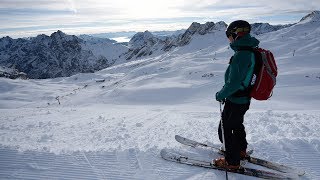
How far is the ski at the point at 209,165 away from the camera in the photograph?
17.0 ft

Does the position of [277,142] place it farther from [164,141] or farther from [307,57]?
[307,57]

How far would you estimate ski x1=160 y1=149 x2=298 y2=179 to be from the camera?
17.0 ft

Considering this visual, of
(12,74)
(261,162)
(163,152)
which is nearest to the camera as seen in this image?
(261,162)

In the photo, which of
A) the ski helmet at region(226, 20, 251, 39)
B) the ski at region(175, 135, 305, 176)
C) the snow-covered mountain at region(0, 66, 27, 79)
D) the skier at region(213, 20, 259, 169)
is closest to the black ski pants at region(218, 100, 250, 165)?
the skier at region(213, 20, 259, 169)

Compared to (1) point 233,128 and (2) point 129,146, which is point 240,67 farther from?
(2) point 129,146

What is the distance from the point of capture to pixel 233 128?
17.6ft

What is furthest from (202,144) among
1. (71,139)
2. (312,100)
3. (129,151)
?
(312,100)

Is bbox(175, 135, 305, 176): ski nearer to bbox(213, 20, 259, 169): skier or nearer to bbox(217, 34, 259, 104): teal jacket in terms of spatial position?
bbox(213, 20, 259, 169): skier

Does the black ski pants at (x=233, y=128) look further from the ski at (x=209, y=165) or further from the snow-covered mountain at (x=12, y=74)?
the snow-covered mountain at (x=12, y=74)

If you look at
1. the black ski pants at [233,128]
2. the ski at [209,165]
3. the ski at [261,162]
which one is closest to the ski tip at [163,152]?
the ski at [209,165]

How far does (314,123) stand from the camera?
26.7 ft

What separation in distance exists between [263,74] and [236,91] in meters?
0.46

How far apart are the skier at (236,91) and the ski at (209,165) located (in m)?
0.10

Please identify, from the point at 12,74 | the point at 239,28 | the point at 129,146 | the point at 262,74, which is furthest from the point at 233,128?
the point at 12,74
